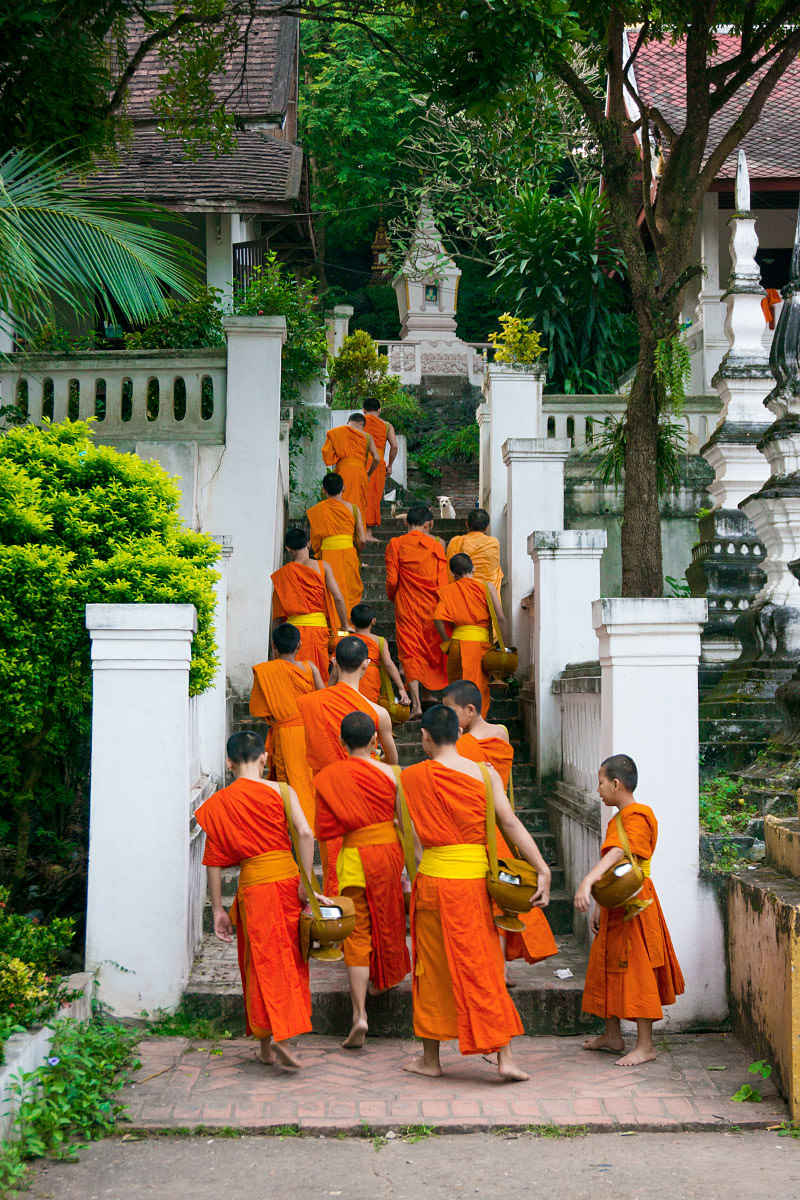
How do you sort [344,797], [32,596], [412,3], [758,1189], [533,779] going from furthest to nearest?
[412,3]
[533,779]
[32,596]
[344,797]
[758,1189]

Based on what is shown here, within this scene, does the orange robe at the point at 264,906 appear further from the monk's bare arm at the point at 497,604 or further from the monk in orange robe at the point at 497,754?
Result: the monk's bare arm at the point at 497,604

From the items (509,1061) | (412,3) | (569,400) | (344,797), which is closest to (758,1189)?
(509,1061)

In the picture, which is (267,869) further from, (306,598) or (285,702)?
(306,598)

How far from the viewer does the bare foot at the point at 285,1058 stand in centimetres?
532

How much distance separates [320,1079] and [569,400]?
838 centimetres

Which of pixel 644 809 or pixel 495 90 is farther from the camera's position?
pixel 495 90

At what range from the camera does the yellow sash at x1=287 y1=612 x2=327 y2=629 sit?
29.0 feet

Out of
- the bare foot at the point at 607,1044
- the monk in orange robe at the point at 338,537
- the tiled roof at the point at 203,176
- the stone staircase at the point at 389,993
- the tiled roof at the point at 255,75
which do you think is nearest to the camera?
the bare foot at the point at 607,1044

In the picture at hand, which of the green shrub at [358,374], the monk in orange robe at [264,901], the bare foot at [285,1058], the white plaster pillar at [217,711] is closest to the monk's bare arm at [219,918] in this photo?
the monk in orange robe at [264,901]

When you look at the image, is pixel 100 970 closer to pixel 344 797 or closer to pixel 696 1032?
pixel 344 797

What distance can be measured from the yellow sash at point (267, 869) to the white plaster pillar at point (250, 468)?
4361mm

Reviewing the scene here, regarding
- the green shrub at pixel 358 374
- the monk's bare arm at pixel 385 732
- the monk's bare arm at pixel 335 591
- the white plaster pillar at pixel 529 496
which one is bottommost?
the monk's bare arm at pixel 385 732

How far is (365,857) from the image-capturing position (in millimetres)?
5781

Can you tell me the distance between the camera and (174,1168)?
4406 mm
